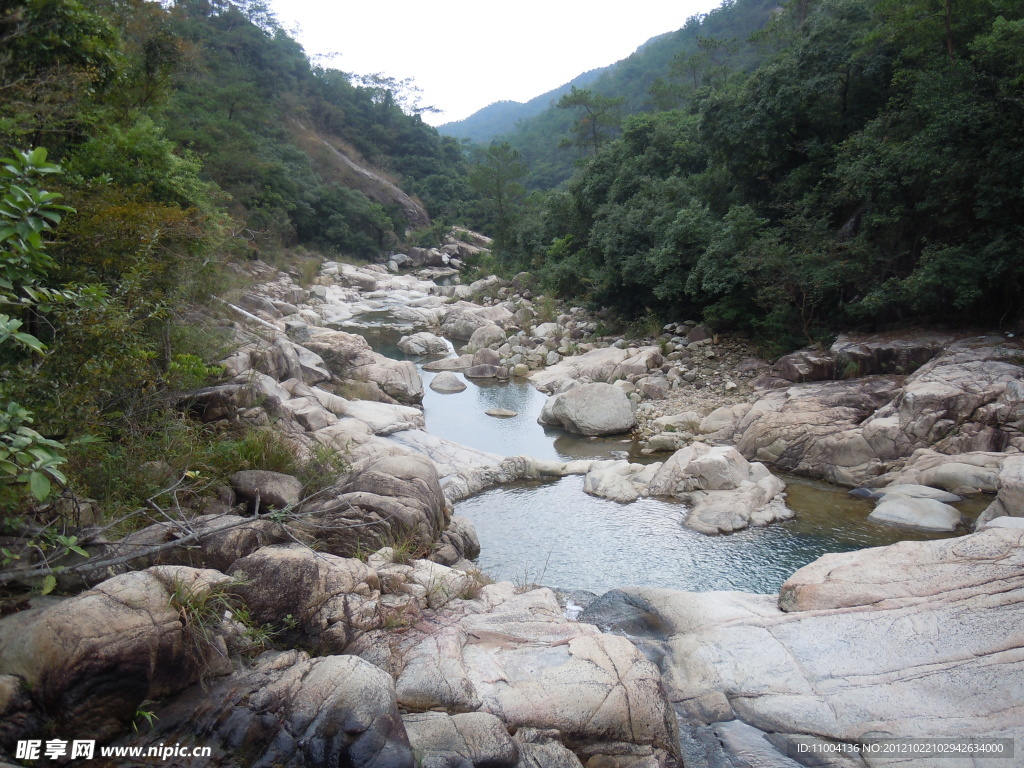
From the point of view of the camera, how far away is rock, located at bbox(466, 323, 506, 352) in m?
20.0

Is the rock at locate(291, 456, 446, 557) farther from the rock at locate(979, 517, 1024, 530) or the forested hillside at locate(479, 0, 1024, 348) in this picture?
the forested hillside at locate(479, 0, 1024, 348)

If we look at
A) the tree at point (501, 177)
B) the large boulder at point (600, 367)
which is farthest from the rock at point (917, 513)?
the tree at point (501, 177)

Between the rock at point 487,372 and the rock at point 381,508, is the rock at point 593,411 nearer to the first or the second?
the rock at point 487,372

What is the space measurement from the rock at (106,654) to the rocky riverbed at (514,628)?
11 millimetres

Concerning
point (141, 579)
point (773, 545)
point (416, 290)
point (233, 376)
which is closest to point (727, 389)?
point (773, 545)

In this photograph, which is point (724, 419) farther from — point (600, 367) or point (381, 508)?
point (381, 508)

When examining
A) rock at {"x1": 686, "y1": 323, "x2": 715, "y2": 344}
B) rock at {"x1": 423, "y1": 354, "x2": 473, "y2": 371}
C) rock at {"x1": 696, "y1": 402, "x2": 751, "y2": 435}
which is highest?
rock at {"x1": 686, "y1": 323, "x2": 715, "y2": 344}

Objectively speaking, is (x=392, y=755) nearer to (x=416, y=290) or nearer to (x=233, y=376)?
(x=233, y=376)

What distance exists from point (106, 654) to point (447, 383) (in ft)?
44.2

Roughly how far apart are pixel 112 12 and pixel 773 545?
13626 mm

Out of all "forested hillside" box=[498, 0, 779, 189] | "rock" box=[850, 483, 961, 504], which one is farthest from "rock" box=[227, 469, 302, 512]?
"forested hillside" box=[498, 0, 779, 189]

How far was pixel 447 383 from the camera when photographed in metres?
16.5

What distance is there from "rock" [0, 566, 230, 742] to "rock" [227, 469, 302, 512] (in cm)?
250

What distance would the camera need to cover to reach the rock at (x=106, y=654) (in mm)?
2908
